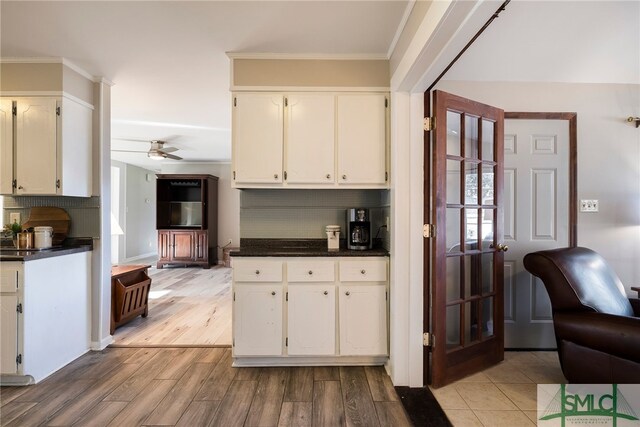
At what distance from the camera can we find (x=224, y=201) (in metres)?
7.46

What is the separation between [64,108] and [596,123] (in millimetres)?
4500

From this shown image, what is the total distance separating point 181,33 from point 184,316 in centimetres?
293

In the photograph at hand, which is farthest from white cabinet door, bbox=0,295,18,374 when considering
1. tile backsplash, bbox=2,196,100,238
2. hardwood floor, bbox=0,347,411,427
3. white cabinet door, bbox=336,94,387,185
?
white cabinet door, bbox=336,94,387,185

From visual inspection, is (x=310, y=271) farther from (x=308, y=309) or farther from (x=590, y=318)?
(x=590, y=318)

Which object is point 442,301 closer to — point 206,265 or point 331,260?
point 331,260

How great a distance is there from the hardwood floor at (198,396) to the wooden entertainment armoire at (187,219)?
13.9ft

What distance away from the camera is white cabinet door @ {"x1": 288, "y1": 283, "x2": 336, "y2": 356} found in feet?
7.72

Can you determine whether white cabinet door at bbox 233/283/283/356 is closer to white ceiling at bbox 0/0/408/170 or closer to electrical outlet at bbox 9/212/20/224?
white ceiling at bbox 0/0/408/170

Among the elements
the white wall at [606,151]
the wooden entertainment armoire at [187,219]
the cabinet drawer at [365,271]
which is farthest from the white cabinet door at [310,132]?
the wooden entertainment armoire at [187,219]

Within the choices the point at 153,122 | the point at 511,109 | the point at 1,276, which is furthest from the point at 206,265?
the point at 511,109

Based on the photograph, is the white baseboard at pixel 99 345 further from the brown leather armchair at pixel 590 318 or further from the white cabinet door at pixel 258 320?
the brown leather armchair at pixel 590 318

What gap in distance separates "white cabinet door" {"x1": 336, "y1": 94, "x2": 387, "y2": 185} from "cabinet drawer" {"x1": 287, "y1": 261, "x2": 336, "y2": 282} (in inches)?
28.2

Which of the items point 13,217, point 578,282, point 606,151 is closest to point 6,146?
point 13,217

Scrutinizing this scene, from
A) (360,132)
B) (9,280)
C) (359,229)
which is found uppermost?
(360,132)
